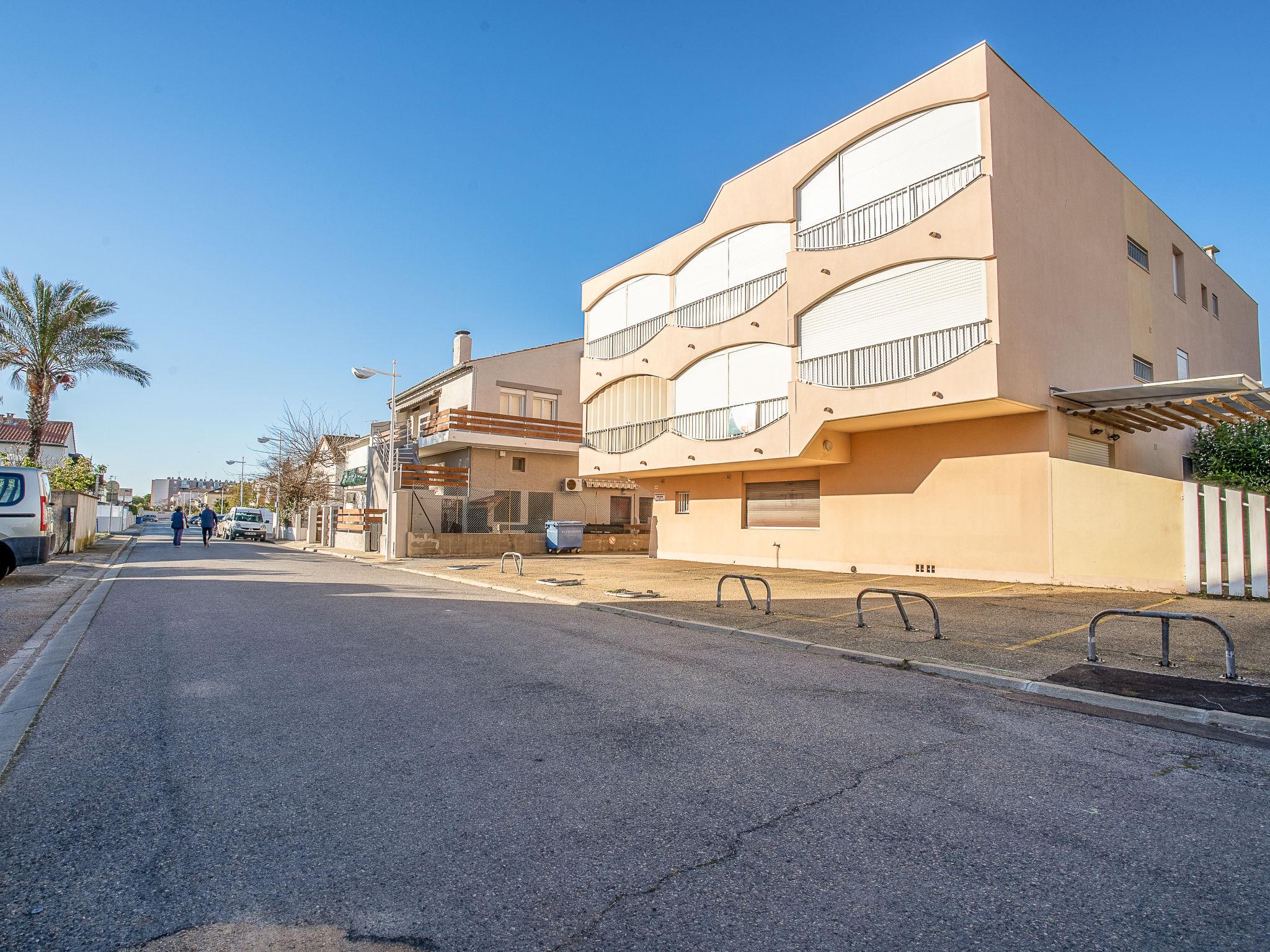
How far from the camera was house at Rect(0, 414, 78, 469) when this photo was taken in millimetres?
47625

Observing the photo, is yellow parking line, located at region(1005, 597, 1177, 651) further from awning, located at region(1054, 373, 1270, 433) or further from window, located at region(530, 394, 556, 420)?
window, located at region(530, 394, 556, 420)

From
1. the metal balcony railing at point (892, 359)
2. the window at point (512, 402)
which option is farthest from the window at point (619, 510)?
the metal balcony railing at point (892, 359)

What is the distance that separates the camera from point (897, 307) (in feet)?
53.6

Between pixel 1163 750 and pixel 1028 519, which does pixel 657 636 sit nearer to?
pixel 1163 750

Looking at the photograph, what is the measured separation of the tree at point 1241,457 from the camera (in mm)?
17281

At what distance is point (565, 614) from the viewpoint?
1115 cm

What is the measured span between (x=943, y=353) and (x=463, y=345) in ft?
82.6

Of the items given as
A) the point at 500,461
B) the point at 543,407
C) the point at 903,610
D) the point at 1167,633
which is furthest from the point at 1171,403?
the point at 543,407

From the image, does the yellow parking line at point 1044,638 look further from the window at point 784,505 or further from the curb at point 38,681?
the window at point 784,505

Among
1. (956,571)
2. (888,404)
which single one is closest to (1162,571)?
(956,571)

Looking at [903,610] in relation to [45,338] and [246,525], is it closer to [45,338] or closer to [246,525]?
[45,338]

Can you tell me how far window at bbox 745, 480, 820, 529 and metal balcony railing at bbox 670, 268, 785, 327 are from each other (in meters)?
5.31

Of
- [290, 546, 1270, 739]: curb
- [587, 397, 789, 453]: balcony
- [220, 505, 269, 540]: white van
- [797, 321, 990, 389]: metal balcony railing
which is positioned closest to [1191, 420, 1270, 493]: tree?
[797, 321, 990, 389]: metal balcony railing

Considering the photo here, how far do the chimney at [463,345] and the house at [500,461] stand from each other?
44mm
